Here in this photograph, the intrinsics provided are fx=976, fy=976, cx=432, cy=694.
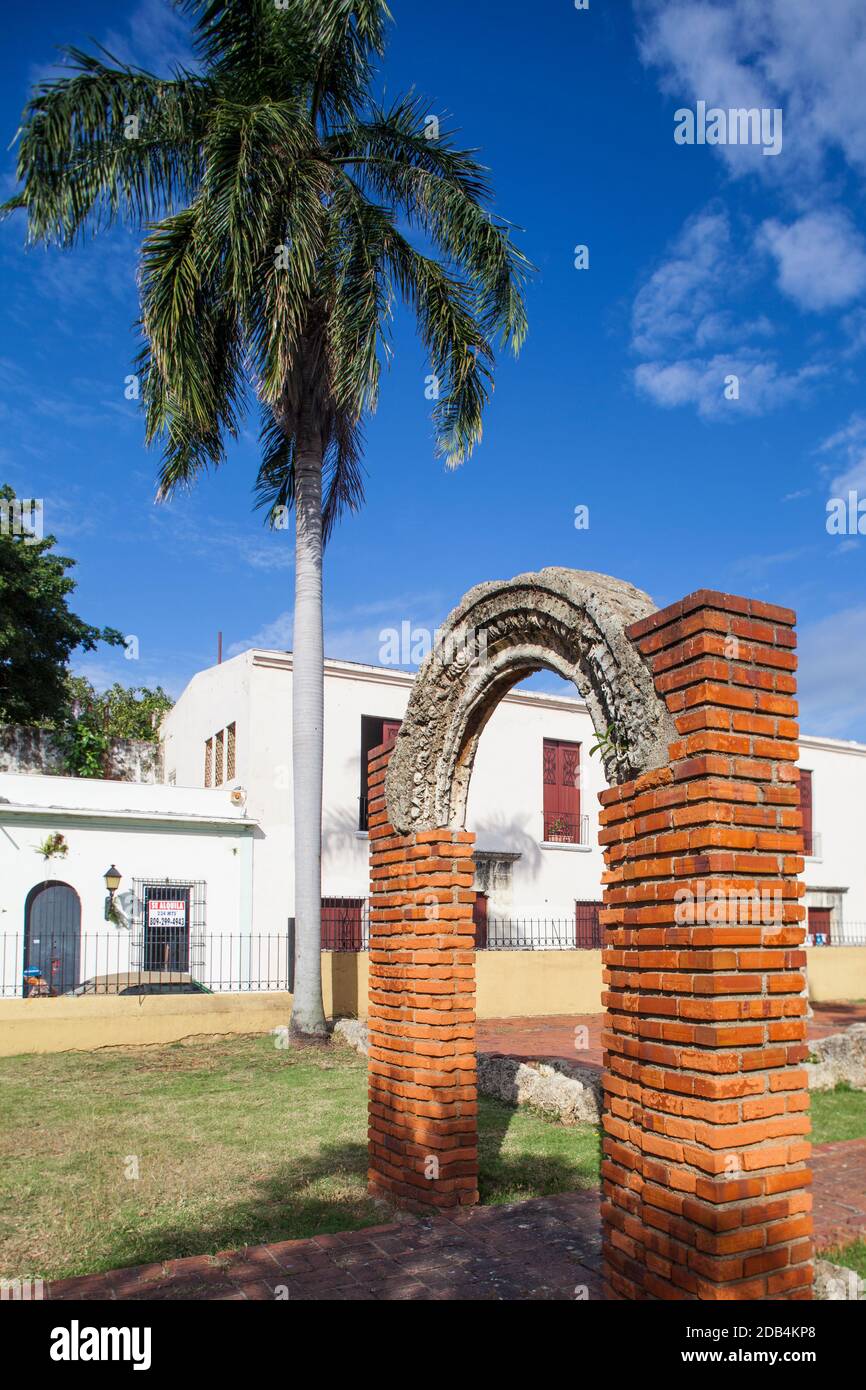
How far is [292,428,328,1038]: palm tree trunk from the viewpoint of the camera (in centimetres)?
1241

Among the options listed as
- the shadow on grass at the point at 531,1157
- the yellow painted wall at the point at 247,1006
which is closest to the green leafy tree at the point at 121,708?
the yellow painted wall at the point at 247,1006

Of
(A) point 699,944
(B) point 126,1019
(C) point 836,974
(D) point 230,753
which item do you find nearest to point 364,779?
(D) point 230,753

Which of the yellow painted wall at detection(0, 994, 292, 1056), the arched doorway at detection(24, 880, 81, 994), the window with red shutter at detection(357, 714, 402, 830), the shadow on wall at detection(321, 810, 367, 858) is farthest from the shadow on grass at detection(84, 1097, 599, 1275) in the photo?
the window with red shutter at detection(357, 714, 402, 830)

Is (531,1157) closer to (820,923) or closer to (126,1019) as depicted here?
(126,1019)

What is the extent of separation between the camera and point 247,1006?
1385 cm

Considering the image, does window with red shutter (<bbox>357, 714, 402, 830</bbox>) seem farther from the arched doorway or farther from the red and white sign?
the arched doorway

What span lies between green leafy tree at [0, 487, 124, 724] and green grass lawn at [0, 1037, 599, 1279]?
12.8 metres

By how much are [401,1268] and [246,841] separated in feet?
45.2

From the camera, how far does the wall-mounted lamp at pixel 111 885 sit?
14984 mm

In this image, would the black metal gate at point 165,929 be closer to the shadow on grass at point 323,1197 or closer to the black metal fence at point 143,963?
the black metal fence at point 143,963
